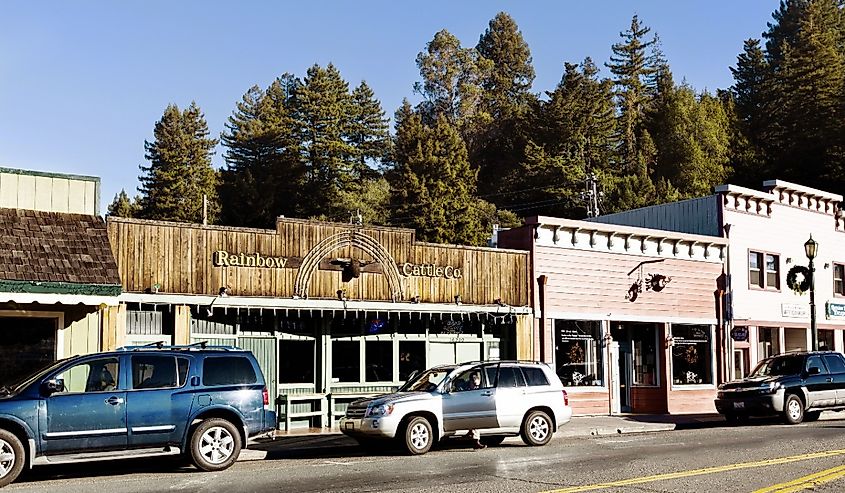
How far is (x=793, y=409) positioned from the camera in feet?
78.3

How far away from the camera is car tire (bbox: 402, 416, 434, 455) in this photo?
17172mm

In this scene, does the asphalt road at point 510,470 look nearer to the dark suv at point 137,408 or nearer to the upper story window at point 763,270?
the dark suv at point 137,408

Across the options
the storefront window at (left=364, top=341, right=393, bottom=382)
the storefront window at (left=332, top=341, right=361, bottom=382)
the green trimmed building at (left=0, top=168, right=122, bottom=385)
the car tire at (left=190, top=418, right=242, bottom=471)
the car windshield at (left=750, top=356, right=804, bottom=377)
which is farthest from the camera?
the car windshield at (left=750, top=356, right=804, bottom=377)

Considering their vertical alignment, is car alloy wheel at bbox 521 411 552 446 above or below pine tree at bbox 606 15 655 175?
below

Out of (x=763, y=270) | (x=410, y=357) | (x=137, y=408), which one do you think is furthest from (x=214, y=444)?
(x=763, y=270)

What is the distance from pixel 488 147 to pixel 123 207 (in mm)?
28435

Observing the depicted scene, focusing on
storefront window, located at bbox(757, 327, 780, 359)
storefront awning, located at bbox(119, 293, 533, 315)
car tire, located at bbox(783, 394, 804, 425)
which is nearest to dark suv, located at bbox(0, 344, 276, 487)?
storefront awning, located at bbox(119, 293, 533, 315)

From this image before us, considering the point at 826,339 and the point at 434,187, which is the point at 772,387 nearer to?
the point at 826,339

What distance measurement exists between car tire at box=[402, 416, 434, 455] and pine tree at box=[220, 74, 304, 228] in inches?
1911

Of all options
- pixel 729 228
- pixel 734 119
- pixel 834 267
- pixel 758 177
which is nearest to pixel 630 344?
pixel 729 228

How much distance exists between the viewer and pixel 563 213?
66.6m

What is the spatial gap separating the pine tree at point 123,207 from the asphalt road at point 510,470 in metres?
57.7

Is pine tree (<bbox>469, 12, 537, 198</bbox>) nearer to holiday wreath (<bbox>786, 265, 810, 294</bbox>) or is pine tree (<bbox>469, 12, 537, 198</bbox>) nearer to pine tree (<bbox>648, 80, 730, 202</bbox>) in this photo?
pine tree (<bbox>648, 80, 730, 202</bbox>)

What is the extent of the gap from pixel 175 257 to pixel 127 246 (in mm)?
1045
